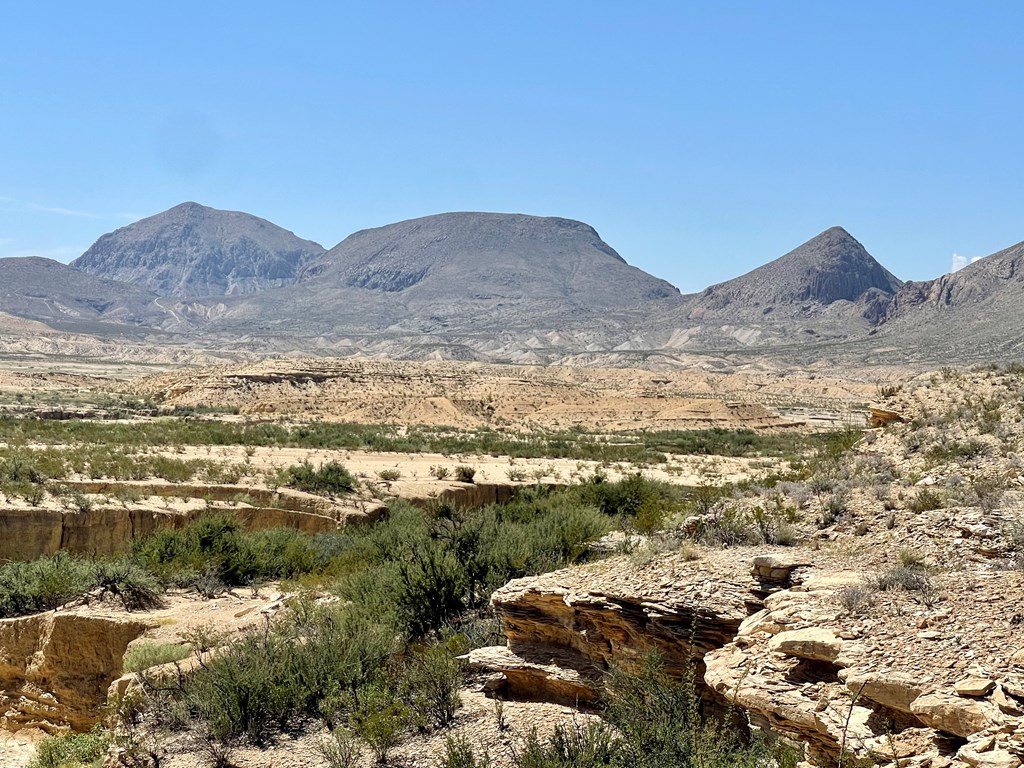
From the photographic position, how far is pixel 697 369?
A: 379 ft

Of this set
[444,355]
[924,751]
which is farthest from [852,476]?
[444,355]

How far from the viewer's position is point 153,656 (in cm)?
1073

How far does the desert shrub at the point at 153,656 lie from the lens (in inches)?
419

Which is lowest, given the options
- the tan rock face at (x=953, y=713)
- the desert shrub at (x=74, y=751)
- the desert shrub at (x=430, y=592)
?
the desert shrub at (x=74, y=751)

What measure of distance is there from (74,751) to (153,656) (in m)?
1.25

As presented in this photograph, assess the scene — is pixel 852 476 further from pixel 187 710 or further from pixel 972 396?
pixel 187 710

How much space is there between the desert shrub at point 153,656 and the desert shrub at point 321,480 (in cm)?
1108

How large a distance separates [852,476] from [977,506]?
8.66ft

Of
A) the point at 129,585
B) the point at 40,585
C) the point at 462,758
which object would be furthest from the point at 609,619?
the point at 40,585

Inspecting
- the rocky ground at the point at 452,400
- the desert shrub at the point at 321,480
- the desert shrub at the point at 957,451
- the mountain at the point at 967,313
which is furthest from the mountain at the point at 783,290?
the desert shrub at the point at 957,451

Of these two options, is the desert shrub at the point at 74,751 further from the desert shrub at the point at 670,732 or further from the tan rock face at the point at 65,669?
the desert shrub at the point at 670,732

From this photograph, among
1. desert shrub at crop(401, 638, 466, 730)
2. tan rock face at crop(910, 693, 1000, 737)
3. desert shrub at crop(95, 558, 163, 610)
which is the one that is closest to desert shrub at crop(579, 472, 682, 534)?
desert shrub at crop(95, 558, 163, 610)

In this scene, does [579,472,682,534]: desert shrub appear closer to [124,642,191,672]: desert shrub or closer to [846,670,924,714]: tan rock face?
[124,642,191,672]: desert shrub

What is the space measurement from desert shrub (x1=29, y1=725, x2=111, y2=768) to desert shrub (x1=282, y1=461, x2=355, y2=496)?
38.6 ft
